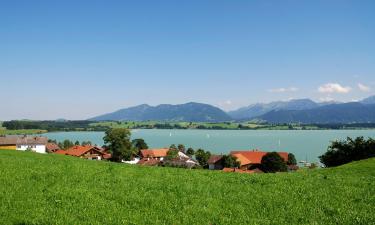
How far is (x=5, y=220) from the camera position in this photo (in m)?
13.2

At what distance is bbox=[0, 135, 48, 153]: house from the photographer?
406 ft

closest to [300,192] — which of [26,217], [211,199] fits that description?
[211,199]

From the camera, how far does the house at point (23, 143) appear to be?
124 m

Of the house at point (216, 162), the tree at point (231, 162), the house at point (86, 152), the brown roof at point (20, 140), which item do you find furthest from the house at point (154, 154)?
the tree at point (231, 162)

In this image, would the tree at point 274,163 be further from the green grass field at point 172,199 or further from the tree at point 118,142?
the green grass field at point 172,199

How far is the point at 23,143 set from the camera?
136125 mm

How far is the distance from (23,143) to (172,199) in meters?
132

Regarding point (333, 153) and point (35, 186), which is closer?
point (35, 186)

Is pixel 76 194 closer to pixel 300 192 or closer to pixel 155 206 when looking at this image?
pixel 155 206

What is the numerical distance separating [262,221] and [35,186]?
10671 mm

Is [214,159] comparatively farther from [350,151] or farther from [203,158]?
[350,151]

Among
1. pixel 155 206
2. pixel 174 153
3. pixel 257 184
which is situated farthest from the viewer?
pixel 174 153

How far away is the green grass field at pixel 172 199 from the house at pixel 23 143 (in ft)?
362

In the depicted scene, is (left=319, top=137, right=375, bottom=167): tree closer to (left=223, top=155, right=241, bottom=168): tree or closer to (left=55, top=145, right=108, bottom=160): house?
(left=223, top=155, right=241, bottom=168): tree
